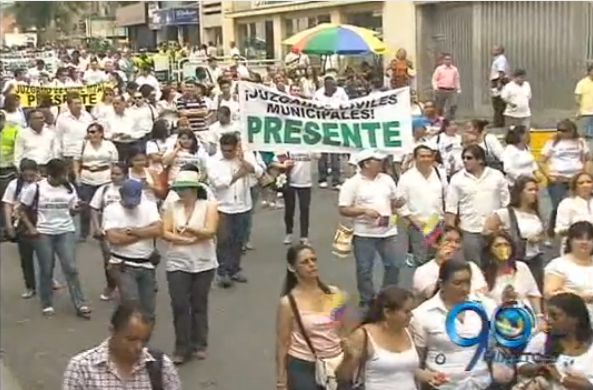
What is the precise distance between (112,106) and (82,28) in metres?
15.3

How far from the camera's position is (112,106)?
51.9ft

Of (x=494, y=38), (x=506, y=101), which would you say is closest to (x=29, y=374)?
(x=506, y=101)

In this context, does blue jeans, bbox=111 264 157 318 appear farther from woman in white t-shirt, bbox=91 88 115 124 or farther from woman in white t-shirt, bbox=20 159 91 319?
woman in white t-shirt, bbox=91 88 115 124

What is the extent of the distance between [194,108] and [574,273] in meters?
10.3

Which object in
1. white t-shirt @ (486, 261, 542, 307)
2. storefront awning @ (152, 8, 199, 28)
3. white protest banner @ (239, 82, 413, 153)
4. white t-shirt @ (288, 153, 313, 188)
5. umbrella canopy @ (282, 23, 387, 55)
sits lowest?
white t-shirt @ (486, 261, 542, 307)

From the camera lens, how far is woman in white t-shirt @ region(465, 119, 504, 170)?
11625 mm

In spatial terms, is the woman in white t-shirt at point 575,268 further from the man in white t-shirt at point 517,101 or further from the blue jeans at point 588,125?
the man in white t-shirt at point 517,101

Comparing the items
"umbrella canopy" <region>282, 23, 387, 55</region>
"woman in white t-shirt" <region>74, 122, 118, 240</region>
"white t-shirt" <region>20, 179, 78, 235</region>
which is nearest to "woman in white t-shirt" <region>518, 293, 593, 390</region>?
"white t-shirt" <region>20, 179, 78, 235</region>

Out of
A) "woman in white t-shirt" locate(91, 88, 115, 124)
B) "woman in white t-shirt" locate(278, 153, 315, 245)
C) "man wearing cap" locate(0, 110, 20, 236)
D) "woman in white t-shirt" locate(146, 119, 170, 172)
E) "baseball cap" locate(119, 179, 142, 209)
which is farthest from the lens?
"woman in white t-shirt" locate(91, 88, 115, 124)

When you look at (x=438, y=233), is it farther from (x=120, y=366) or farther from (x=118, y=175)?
(x=120, y=366)

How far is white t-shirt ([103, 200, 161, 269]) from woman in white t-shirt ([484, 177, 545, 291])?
2545 millimetres

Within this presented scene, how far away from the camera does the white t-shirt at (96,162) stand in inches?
505

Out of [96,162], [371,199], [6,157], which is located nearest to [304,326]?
[371,199]

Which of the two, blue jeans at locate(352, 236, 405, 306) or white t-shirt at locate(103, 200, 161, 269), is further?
blue jeans at locate(352, 236, 405, 306)
